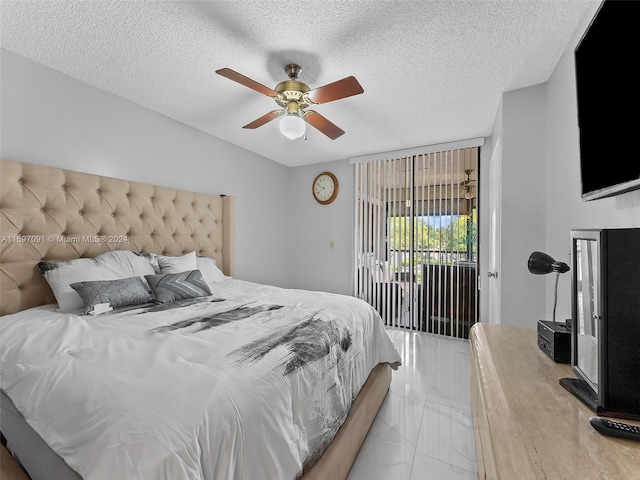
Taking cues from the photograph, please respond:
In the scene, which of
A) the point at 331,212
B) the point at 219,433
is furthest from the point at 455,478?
the point at 331,212

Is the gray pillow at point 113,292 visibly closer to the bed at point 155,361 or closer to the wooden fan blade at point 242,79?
the bed at point 155,361

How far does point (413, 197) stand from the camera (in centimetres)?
396

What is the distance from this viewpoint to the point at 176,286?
2119 millimetres

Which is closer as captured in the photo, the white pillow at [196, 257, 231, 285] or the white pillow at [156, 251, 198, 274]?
the white pillow at [156, 251, 198, 274]

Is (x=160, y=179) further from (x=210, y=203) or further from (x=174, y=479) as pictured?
(x=174, y=479)

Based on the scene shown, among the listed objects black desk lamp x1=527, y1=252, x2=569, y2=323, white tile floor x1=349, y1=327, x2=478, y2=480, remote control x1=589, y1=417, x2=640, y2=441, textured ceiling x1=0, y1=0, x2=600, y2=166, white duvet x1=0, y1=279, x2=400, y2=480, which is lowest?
white tile floor x1=349, y1=327, x2=478, y2=480

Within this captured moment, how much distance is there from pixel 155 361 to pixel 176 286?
118 centimetres

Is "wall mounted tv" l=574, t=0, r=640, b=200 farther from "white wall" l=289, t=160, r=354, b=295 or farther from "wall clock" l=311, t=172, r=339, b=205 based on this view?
"wall clock" l=311, t=172, r=339, b=205

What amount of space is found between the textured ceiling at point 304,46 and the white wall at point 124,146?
135mm

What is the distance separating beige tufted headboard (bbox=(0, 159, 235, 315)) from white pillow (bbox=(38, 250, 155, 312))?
0.50 ft

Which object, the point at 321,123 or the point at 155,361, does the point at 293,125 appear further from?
the point at 155,361

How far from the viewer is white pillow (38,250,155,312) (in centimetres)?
177

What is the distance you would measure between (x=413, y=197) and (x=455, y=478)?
10.2ft

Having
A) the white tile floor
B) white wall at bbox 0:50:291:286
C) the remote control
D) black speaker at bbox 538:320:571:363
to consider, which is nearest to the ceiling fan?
white wall at bbox 0:50:291:286
